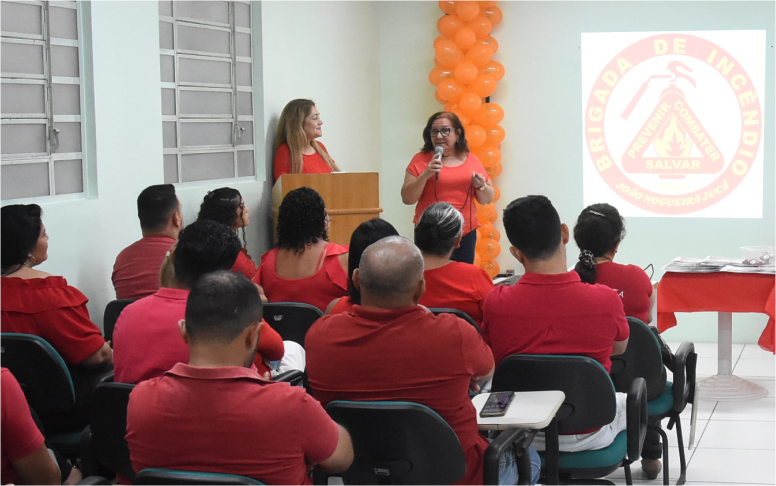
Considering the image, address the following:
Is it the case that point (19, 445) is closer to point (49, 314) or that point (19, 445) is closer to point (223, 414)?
point (223, 414)

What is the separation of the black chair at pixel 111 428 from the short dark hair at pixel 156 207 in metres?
1.38

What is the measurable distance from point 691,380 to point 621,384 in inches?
13.7

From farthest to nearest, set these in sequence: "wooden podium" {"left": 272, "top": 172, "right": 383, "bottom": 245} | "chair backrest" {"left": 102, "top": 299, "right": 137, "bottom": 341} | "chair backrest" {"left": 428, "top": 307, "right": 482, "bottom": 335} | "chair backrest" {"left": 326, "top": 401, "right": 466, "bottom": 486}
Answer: "wooden podium" {"left": 272, "top": 172, "right": 383, "bottom": 245}, "chair backrest" {"left": 102, "top": 299, "right": 137, "bottom": 341}, "chair backrest" {"left": 428, "top": 307, "right": 482, "bottom": 335}, "chair backrest" {"left": 326, "top": 401, "right": 466, "bottom": 486}

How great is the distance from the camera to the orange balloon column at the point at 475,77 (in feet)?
20.7

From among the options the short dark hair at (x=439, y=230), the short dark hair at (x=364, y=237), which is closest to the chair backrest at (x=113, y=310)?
the short dark hair at (x=364, y=237)

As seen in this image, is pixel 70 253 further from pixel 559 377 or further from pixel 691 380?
pixel 691 380

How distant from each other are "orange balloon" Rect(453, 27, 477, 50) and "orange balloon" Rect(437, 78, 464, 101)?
0.28 metres

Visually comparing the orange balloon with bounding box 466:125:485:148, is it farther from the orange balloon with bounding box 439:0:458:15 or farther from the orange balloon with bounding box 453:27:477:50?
the orange balloon with bounding box 439:0:458:15

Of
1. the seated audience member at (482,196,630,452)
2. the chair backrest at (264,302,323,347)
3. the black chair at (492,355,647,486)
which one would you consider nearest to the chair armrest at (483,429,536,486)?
the black chair at (492,355,647,486)

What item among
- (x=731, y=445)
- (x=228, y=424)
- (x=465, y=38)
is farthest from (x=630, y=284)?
(x=465, y=38)

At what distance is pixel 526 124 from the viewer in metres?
6.68

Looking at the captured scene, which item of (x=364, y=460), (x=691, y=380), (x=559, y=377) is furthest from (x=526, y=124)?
(x=364, y=460)

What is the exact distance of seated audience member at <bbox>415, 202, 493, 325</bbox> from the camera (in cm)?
296

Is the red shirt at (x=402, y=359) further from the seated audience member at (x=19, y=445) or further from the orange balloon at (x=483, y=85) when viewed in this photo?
the orange balloon at (x=483, y=85)
